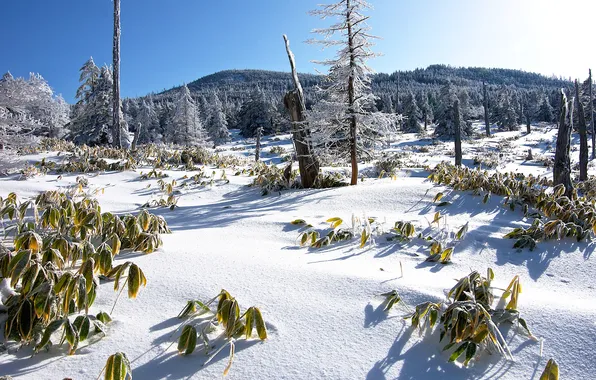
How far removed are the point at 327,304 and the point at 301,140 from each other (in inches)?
226

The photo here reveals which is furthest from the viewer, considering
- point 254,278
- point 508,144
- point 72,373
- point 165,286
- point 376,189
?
point 508,144

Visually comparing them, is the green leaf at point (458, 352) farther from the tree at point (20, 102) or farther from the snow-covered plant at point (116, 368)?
the tree at point (20, 102)

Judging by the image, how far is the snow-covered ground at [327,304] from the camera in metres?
1.27

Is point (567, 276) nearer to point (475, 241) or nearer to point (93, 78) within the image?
point (475, 241)

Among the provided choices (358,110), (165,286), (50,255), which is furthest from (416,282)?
(358,110)

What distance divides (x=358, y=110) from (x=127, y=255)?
555cm

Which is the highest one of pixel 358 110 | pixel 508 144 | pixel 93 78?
pixel 93 78

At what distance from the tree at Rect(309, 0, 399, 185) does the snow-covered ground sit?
3.42 m

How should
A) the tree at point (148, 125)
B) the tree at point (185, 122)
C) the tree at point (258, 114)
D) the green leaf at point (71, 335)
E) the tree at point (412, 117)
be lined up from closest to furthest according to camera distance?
the green leaf at point (71, 335)
the tree at point (185, 122)
the tree at point (258, 114)
the tree at point (412, 117)
the tree at point (148, 125)

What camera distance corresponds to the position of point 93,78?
2520cm

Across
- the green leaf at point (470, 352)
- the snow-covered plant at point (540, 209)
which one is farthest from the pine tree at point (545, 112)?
the green leaf at point (470, 352)

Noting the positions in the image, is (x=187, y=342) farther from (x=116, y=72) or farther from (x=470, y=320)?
(x=116, y=72)

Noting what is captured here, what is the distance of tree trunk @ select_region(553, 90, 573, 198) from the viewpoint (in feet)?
18.9

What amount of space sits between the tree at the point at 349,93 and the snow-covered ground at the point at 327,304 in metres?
3.42
